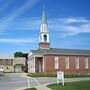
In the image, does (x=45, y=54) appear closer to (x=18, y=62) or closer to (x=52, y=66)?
(x=52, y=66)

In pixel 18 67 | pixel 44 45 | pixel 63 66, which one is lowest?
pixel 18 67

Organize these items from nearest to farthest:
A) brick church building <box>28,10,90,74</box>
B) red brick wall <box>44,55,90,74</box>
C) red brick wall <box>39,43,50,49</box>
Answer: red brick wall <box>44,55,90,74</box> < brick church building <box>28,10,90,74</box> < red brick wall <box>39,43,50,49</box>

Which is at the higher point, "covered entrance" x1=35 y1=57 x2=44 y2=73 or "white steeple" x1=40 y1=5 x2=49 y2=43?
"white steeple" x1=40 y1=5 x2=49 y2=43

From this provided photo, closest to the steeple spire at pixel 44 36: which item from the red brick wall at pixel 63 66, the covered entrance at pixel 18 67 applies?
the red brick wall at pixel 63 66

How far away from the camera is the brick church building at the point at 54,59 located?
2226 inches

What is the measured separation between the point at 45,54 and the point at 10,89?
3442cm

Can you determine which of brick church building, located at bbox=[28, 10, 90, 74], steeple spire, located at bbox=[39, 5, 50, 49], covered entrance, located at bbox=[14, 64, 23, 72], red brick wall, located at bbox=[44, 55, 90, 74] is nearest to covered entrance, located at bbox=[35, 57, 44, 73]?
brick church building, located at bbox=[28, 10, 90, 74]

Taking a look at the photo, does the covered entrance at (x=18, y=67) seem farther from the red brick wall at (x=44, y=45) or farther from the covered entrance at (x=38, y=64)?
the red brick wall at (x=44, y=45)

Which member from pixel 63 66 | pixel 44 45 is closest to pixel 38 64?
pixel 44 45

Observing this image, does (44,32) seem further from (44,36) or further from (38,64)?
(38,64)

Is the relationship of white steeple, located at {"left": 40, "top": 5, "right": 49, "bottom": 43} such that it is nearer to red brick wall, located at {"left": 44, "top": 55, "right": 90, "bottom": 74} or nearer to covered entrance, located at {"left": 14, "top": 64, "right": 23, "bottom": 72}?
red brick wall, located at {"left": 44, "top": 55, "right": 90, "bottom": 74}

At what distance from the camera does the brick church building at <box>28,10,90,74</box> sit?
185 ft

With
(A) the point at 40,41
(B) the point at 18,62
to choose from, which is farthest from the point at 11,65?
(A) the point at 40,41

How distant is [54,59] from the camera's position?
186 feet
